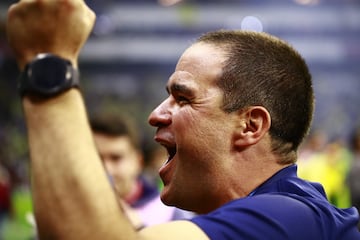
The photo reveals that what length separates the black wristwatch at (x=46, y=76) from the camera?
4.75 ft

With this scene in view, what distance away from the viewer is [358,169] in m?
8.24

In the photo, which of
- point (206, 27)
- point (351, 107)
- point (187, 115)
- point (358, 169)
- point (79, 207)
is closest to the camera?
point (79, 207)

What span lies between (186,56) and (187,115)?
0.68ft

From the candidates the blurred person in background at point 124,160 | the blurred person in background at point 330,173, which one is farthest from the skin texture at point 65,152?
the blurred person in background at point 330,173

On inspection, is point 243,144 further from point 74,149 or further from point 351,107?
point 351,107

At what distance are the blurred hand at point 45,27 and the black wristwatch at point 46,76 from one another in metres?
0.02

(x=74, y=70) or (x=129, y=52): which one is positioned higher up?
(x=74, y=70)

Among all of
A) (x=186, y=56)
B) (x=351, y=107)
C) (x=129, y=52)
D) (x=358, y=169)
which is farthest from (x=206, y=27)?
(x=186, y=56)

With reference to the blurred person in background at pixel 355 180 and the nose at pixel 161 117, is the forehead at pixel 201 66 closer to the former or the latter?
the nose at pixel 161 117

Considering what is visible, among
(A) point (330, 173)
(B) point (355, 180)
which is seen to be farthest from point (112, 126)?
(A) point (330, 173)

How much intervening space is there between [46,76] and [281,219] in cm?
66

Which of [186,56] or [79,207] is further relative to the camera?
[186,56]

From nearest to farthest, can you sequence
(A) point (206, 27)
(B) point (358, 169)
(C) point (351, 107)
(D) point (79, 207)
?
(D) point (79, 207)
(B) point (358, 169)
(C) point (351, 107)
(A) point (206, 27)

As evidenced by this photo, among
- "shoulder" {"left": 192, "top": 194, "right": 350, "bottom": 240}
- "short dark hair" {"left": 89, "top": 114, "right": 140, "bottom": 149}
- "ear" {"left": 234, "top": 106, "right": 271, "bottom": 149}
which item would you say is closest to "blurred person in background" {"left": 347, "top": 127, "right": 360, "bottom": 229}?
"short dark hair" {"left": 89, "top": 114, "right": 140, "bottom": 149}
